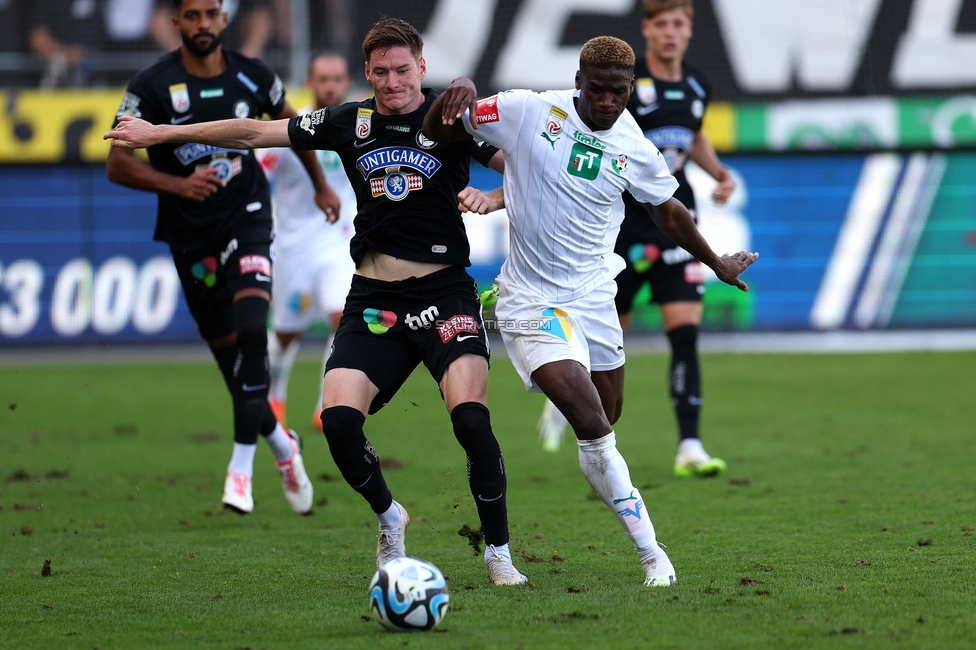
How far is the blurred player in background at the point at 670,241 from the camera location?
781 cm

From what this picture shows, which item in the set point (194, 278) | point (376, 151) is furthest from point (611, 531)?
point (194, 278)

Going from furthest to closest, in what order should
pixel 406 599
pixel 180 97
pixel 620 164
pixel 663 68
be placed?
1. pixel 663 68
2. pixel 180 97
3. pixel 620 164
4. pixel 406 599

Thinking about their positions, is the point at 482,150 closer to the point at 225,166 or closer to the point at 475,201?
the point at 475,201

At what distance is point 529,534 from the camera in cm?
594

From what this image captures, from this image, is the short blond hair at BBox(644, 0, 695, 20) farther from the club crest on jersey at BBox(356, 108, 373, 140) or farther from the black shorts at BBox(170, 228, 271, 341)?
the club crest on jersey at BBox(356, 108, 373, 140)

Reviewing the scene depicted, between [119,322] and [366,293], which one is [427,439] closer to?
[366,293]

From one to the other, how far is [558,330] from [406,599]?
1.42 m

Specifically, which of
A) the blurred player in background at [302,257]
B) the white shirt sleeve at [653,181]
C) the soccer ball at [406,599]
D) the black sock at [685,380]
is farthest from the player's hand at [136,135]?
the blurred player in background at [302,257]

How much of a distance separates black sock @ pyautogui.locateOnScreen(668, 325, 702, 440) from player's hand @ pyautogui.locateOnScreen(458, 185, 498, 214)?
3224mm

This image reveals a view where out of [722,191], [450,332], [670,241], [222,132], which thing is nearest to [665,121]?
[722,191]

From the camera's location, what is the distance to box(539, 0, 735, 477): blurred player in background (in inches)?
307

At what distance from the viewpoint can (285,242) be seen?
9.88 metres

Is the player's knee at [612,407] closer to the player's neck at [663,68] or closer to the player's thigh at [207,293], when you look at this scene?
the player's thigh at [207,293]

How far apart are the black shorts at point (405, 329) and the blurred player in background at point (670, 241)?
119 inches
